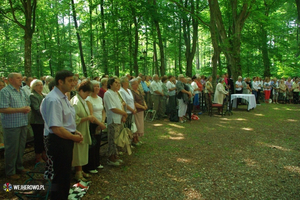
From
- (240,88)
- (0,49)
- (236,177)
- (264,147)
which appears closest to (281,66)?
(240,88)

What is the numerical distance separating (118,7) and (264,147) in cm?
1280

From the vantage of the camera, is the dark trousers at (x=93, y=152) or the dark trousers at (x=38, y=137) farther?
the dark trousers at (x=38, y=137)

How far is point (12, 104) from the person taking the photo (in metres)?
3.75

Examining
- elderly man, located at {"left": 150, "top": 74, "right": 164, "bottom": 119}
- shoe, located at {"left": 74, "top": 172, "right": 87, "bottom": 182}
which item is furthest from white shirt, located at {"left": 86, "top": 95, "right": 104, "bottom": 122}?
elderly man, located at {"left": 150, "top": 74, "right": 164, "bottom": 119}

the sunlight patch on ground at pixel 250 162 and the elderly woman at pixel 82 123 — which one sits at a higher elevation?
the elderly woman at pixel 82 123

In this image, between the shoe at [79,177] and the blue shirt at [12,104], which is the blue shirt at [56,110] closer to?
the shoe at [79,177]

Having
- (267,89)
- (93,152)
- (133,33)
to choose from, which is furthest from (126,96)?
(267,89)

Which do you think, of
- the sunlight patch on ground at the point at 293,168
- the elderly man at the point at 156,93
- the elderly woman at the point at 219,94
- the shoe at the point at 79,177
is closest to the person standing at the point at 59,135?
the shoe at the point at 79,177

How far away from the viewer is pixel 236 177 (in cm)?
393

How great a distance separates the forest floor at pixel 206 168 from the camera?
11.3 feet

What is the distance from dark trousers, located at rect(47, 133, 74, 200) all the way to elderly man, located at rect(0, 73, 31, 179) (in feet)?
5.67

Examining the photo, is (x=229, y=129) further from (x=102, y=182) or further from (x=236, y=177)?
(x=102, y=182)

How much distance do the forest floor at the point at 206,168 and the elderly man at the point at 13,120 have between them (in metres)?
0.35

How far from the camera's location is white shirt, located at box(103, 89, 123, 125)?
4.31 metres
